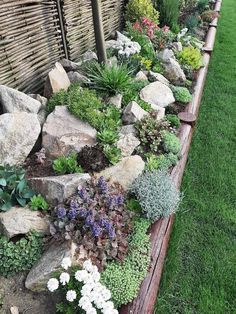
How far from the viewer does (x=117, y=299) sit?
2.72m

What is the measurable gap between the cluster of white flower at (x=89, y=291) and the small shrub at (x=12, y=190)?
873mm

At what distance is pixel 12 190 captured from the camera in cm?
321

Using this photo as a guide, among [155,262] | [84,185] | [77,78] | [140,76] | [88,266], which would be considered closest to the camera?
[88,266]

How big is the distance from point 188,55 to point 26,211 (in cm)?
506

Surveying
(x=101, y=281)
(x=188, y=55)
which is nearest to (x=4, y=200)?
(x=101, y=281)

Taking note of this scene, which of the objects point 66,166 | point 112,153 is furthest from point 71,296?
point 112,153

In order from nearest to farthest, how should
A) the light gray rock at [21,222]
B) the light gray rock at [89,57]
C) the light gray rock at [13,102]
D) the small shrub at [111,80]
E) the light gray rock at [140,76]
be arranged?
the light gray rock at [21,222], the light gray rock at [13,102], the small shrub at [111,80], the light gray rock at [140,76], the light gray rock at [89,57]

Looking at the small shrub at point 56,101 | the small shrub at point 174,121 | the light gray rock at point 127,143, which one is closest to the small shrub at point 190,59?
the small shrub at point 174,121

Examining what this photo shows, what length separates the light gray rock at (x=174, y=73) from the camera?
20.2 ft

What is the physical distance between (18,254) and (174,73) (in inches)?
178

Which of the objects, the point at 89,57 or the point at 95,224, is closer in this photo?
the point at 95,224

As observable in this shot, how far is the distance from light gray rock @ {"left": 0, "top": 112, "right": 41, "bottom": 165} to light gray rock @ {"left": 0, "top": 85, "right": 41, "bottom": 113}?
36cm

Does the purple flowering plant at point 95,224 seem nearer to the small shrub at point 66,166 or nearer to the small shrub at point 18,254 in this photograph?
the small shrub at point 18,254

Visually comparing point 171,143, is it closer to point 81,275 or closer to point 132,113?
point 132,113
